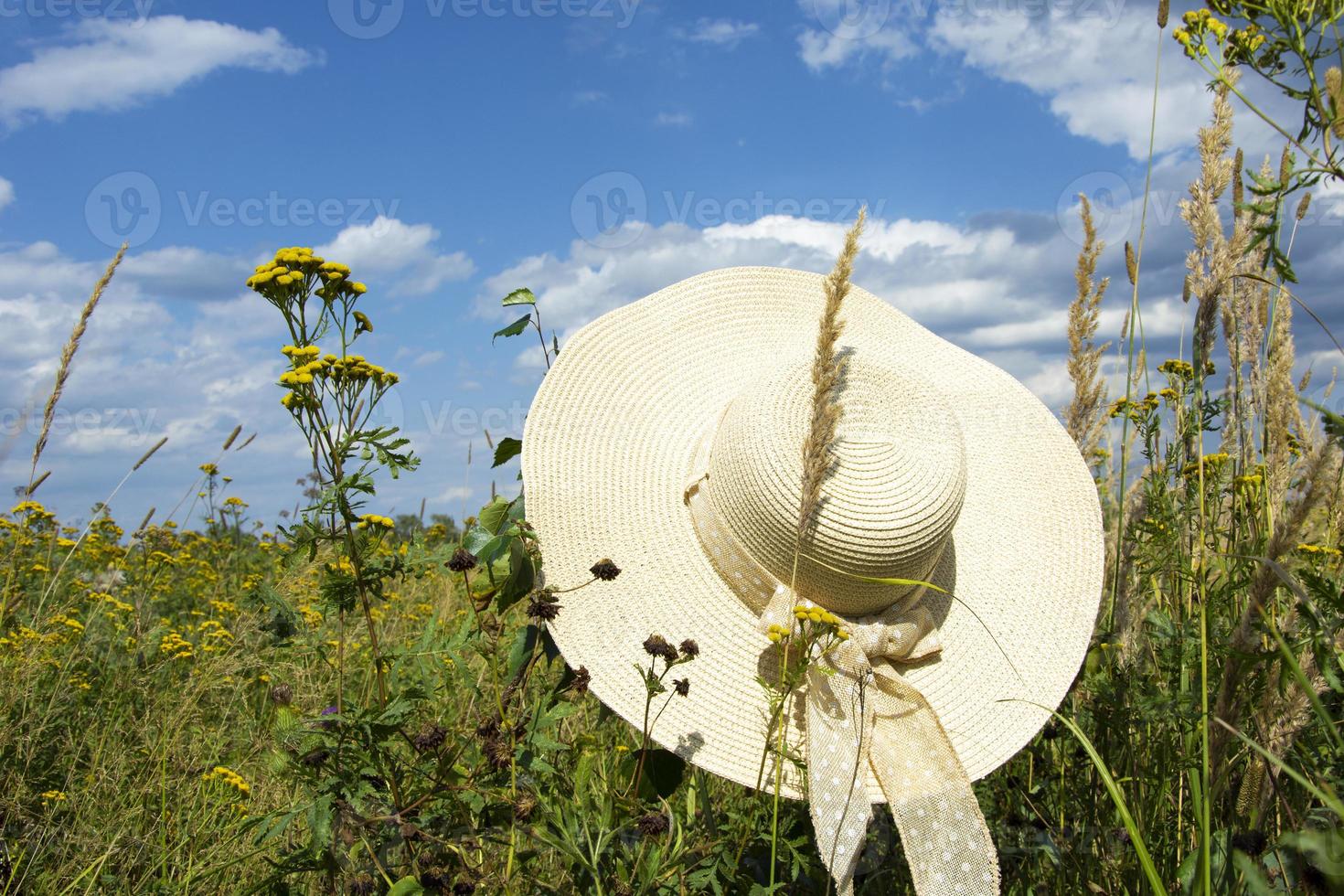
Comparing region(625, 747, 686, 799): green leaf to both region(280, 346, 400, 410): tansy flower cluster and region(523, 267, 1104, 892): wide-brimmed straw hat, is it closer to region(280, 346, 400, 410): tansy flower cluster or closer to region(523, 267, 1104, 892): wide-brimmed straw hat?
region(523, 267, 1104, 892): wide-brimmed straw hat

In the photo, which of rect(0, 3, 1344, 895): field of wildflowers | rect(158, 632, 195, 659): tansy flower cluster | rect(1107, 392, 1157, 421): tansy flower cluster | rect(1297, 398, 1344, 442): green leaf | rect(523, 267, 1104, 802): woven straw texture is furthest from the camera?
rect(158, 632, 195, 659): tansy flower cluster

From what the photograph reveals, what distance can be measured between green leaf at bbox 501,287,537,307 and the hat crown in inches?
25.0

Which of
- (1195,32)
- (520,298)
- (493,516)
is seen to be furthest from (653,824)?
(1195,32)

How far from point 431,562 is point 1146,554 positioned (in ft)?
6.10

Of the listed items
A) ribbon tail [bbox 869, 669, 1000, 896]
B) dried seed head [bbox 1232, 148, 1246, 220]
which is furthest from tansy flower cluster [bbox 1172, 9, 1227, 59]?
ribbon tail [bbox 869, 669, 1000, 896]

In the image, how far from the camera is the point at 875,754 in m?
2.30

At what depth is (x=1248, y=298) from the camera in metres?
2.91

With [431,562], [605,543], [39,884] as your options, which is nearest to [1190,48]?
[605,543]

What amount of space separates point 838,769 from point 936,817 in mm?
291

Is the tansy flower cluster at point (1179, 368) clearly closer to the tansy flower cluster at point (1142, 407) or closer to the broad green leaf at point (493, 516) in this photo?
the tansy flower cluster at point (1142, 407)

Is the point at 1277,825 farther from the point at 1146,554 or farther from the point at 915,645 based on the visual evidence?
the point at 915,645

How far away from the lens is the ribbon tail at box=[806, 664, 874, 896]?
2121mm

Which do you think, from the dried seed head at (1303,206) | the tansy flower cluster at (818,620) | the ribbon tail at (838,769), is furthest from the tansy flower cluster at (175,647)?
the dried seed head at (1303,206)

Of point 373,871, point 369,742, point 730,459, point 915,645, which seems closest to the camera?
point 369,742
